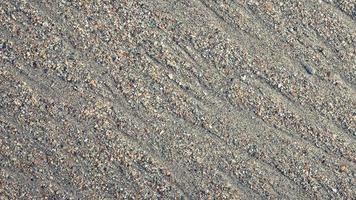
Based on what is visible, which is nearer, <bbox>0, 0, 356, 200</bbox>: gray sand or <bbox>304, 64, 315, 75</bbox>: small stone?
<bbox>0, 0, 356, 200</bbox>: gray sand

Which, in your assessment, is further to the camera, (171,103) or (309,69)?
(309,69)

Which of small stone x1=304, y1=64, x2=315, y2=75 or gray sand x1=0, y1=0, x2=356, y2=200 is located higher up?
small stone x1=304, y1=64, x2=315, y2=75

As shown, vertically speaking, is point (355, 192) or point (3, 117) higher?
point (355, 192)

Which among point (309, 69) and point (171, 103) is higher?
point (309, 69)

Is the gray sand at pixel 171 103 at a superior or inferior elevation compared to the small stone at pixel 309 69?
inferior

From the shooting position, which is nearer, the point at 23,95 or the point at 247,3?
the point at 23,95

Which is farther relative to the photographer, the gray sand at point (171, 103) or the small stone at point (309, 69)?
the small stone at point (309, 69)

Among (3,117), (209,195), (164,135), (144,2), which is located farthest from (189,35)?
(3,117)

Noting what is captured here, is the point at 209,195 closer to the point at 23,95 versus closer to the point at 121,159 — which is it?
the point at 121,159
